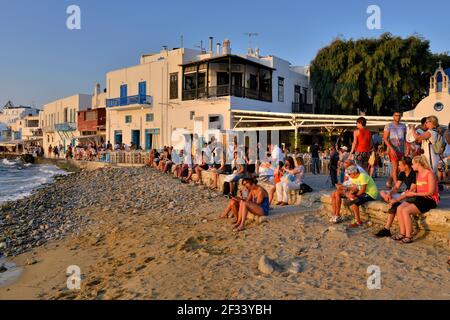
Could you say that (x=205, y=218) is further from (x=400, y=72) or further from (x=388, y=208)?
(x=400, y=72)

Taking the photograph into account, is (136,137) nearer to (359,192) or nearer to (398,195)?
(359,192)

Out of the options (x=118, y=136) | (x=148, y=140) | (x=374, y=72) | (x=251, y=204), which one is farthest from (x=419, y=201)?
(x=118, y=136)

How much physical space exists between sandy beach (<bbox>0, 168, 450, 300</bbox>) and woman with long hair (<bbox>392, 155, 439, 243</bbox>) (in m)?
0.24

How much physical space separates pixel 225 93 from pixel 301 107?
8421 mm

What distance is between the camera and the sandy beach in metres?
4.31

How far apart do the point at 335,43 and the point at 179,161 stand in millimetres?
16101

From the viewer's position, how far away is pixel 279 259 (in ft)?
17.0

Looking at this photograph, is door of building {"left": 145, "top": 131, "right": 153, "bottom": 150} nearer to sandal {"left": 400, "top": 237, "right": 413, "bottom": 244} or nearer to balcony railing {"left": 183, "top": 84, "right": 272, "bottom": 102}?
balcony railing {"left": 183, "top": 84, "right": 272, "bottom": 102}

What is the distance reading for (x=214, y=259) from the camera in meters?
5.50

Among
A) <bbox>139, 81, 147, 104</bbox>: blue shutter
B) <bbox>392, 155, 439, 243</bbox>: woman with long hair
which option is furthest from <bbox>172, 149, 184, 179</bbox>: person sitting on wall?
<bbox>392, 155, 439, 243</bbox>: woman with long hair

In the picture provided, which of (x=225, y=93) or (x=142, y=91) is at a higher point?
(x=142, y=91)
